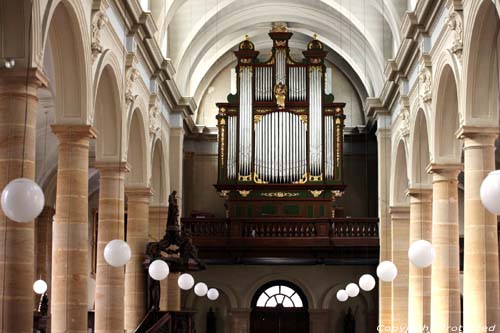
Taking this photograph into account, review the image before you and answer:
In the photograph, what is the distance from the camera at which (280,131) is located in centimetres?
3159

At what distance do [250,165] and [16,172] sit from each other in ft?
59.9

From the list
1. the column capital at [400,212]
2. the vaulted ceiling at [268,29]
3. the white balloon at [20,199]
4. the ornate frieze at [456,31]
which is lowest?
the white balloon at [20,199]

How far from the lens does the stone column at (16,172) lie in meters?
13.2

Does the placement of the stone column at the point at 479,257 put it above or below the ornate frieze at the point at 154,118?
below

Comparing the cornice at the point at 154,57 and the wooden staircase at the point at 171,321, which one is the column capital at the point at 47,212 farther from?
the wooden staircase at the point at 171,321

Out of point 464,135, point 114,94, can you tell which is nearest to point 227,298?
point 114,94

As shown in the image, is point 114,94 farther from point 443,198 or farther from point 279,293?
point 279,293

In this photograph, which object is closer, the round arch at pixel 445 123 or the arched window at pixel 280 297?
the round arch at pixel 445 123

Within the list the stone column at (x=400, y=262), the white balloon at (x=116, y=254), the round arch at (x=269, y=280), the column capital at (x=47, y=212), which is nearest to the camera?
the white balloon at (x=116, y=254)

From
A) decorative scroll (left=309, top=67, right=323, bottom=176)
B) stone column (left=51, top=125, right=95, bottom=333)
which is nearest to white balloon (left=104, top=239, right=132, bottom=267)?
stone column (left=51, top=125, right=95, bottom=333)

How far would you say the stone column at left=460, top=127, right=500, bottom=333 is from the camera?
16.5 meters

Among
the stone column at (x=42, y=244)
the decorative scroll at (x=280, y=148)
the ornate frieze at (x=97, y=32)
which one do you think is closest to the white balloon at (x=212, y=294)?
the decorative scroll at (x=280, y=148)

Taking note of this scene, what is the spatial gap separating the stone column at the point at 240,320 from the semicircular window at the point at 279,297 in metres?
0.71

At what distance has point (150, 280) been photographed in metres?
25.0
